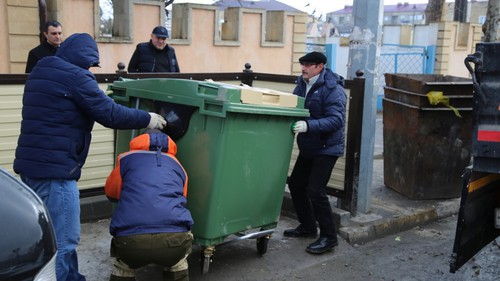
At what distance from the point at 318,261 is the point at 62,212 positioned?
7.20ft

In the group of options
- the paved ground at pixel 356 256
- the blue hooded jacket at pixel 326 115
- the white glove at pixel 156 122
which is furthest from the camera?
the blue hooded jacket at pixel 326 115

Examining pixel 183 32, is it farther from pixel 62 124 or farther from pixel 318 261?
pixel 62 124

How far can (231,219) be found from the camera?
408 cm

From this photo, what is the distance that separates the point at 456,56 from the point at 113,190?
52.5 feet

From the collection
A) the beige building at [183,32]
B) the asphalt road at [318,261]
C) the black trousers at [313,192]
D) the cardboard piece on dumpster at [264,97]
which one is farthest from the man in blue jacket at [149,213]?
the beige building at [183,32]

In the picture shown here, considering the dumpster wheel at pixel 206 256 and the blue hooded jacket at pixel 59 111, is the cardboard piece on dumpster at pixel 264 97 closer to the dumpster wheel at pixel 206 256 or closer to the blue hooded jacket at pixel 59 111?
the blue hooded jacket at pixel 59 111

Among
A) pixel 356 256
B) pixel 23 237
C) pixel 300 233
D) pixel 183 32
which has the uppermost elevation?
pixel 183 32

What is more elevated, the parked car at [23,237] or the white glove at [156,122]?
the white glove at [156,122]

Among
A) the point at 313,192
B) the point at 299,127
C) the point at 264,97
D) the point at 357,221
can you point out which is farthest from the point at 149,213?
the point at 357,221

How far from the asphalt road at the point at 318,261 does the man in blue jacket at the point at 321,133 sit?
0.21 m

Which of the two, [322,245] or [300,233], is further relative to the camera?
[300,233]

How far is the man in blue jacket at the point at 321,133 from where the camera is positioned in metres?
4.63

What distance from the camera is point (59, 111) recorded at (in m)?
3.44

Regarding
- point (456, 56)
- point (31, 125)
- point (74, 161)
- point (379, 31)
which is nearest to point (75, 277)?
point (74, 161)
